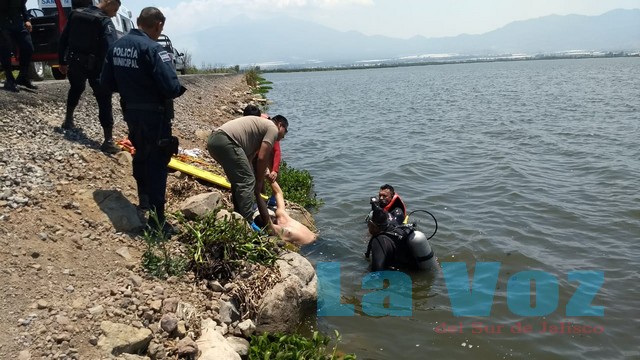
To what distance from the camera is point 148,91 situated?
18.8 feet

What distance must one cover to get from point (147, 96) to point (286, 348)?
3.03 meters

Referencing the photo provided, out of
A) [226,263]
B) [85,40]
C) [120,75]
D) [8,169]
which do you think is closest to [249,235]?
[226,263]

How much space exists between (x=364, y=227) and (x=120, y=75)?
18.8ft

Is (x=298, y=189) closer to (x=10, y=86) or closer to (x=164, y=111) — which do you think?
(x=10, y=86)

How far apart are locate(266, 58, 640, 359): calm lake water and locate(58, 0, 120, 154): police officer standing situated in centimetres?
407

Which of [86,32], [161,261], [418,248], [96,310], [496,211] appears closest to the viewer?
[96,310]

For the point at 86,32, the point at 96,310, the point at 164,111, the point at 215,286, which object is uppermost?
the point at 86,32

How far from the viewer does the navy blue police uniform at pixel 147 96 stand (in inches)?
220

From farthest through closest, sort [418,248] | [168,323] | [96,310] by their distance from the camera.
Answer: [418,248], [168,323], [96,310]

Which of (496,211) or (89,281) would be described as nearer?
(89,281)

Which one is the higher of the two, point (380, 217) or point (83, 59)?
point (83, 59)

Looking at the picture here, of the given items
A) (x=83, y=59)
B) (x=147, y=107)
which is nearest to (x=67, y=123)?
(x=83, y=59)

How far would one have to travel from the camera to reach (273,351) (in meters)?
4.96

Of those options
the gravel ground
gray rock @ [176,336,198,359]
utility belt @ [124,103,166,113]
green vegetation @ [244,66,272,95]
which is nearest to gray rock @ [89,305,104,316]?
the gravel ground
